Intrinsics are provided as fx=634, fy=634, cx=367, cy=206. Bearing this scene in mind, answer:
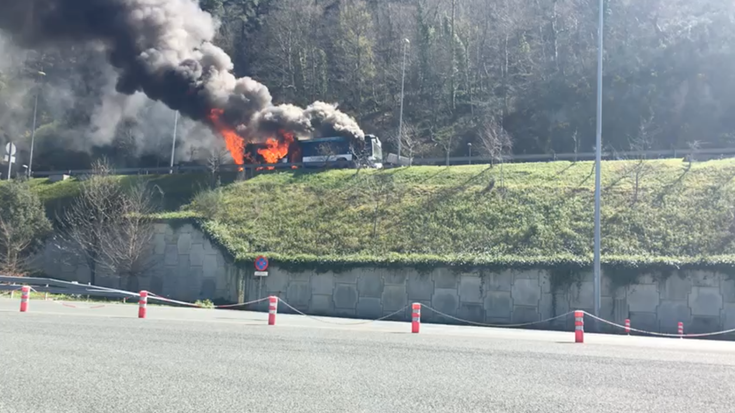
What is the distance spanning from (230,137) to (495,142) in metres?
17.3

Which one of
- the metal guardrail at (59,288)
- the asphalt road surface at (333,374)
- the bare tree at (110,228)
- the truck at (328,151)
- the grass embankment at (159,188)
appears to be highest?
the truck at (328,151)

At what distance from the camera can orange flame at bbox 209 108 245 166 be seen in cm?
3928

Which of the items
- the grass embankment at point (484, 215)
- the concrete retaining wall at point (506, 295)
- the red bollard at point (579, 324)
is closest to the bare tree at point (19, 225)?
the grass embankment at point (484, 215)

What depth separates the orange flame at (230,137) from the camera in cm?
3928

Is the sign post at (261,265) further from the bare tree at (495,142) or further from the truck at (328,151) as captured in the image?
the truck at (328,151)

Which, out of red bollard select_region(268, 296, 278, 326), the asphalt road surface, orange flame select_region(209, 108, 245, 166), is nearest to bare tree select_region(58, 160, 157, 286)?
orange flame select_region(209, 108, 245, 166)

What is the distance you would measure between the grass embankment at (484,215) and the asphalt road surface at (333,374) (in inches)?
550

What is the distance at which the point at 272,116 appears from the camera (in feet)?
139

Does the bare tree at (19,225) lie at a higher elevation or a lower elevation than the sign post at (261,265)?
higher

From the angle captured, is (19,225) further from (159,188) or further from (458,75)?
(458,75)

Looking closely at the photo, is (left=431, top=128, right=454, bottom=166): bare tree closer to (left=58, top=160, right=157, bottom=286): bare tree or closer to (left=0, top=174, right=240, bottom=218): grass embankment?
(left=0, top=174, right=240, bottom=218): grass embankment

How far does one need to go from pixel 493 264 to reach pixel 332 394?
19.4 metres

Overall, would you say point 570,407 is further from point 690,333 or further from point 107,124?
point 107,124

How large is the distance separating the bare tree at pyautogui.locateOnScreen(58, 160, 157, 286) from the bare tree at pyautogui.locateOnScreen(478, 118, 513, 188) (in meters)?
19.9
